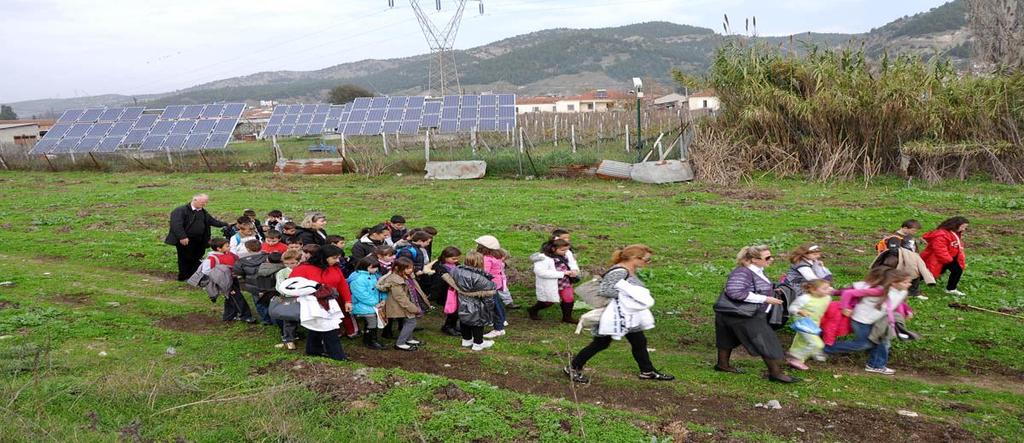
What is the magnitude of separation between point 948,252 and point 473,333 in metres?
6.53

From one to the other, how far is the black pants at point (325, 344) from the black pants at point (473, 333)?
1.41 metres

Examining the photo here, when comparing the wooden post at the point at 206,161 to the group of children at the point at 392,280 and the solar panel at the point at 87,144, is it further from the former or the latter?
the group of children at the point at 392,280

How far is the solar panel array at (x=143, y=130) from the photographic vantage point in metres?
30.0

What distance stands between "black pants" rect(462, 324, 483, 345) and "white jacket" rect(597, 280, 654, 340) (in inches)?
75.0

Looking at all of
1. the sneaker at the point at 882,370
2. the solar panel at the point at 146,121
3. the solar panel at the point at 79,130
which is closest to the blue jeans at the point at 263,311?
the sneaker at the point at 882,370

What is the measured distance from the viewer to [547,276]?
8750 millimetres

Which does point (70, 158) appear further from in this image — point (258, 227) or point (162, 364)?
point (162, 364)

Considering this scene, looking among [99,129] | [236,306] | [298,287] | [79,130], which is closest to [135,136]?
[99,129]

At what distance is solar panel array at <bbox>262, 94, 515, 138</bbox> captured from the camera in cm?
3059

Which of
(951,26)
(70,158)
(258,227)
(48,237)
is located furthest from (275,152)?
(951,26)

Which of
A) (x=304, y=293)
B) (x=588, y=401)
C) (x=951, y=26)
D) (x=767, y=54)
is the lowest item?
(x=588, y=401)

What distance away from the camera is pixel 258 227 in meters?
11.1

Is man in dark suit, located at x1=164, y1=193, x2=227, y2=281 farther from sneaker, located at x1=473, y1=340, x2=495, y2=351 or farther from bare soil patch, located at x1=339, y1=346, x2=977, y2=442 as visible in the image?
sneaker, located at x1=473, y1=340, x2=495, y2=351

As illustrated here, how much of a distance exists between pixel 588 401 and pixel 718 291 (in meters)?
4.10
